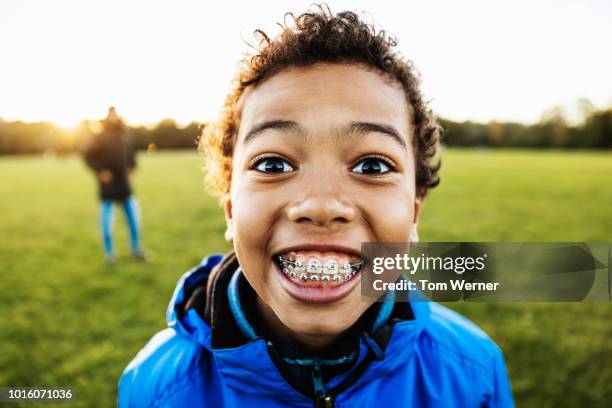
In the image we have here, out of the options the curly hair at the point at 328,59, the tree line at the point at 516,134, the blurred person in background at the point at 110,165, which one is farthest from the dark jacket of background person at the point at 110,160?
the tree line at the point at 516,134

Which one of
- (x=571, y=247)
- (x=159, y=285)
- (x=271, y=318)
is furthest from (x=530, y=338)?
(x=159, y=285)

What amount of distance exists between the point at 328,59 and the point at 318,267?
0.76 metres

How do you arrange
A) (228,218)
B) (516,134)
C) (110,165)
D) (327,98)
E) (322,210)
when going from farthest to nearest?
(516,134), (110,165), (228,218), (327,98), (322,210)

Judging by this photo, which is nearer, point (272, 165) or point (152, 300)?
point (272, 165)

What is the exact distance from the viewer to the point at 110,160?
5746mm

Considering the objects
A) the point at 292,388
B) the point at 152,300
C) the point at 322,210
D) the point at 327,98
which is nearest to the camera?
the point at 322,210

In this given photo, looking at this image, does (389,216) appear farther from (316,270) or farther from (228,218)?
(228,218)

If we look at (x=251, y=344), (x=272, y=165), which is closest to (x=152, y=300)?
(x=251, y=344)

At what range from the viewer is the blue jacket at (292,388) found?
146 centimetres

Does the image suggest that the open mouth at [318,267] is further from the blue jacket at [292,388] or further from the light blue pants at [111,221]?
the light blue pants at [111,221]

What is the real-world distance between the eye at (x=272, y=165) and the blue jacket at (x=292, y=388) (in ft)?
1.96

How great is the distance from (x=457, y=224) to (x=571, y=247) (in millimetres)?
6126

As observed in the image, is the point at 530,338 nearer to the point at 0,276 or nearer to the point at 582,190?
the point at 0,276

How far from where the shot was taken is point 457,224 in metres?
8.42
